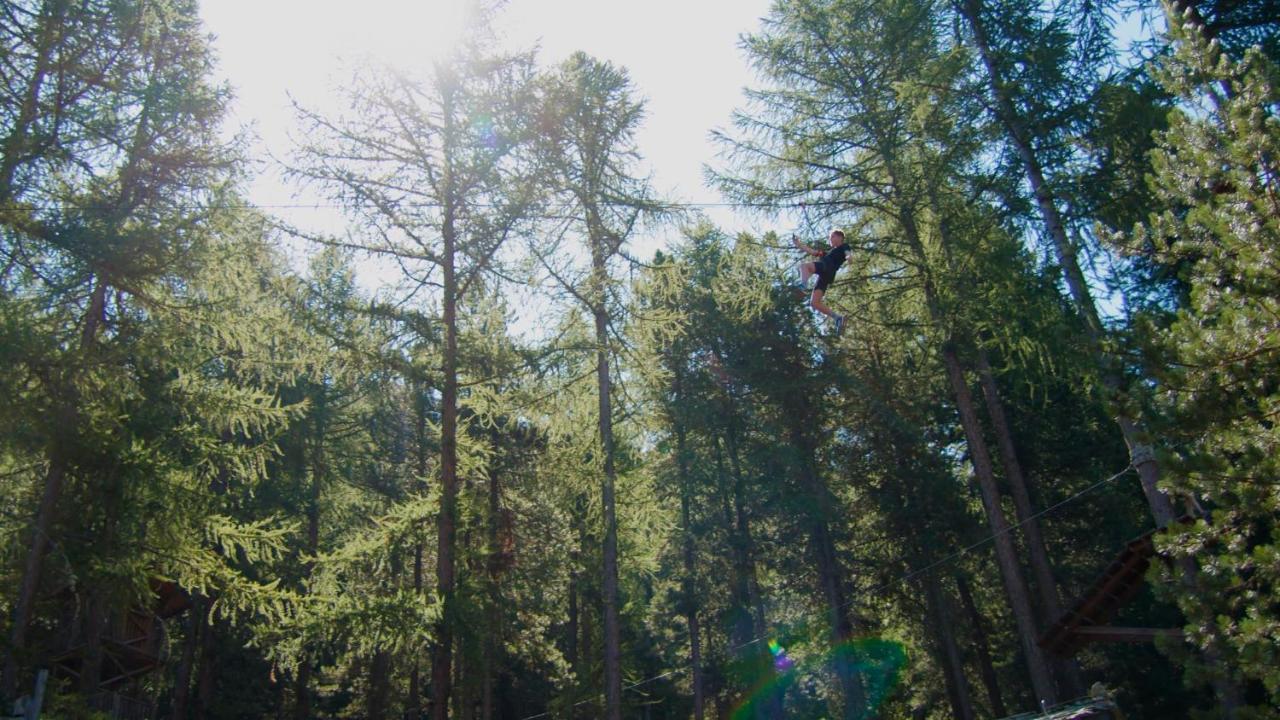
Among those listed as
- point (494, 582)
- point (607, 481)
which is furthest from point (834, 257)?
point (494, 582)

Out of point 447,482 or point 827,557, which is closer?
point 447,482

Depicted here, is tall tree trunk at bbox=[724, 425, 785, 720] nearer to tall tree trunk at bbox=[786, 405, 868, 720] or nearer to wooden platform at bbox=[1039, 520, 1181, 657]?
tall tree trunk at bbox=[786, 405, 868, 720]

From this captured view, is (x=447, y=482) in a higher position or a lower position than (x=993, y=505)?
higher

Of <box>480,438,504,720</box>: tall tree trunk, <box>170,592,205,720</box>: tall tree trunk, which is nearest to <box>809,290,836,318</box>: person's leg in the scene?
<box>480,438,504,720</box>: tall tree trunk

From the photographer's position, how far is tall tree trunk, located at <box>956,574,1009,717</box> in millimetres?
24859

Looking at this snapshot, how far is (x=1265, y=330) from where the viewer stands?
6.00 m

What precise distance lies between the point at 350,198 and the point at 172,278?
2755 millimetres

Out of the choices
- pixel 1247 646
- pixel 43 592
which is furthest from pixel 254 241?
pixel 1247 646

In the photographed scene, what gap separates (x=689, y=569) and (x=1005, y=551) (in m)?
14.2

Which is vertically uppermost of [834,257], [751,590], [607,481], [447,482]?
[834,257]

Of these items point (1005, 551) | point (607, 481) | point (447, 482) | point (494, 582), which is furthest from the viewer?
point (494, 582)

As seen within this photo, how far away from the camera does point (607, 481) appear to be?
572 inches

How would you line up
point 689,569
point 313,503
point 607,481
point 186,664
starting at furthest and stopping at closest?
point 689,569, point 313,503, point 186,664, point 607,481

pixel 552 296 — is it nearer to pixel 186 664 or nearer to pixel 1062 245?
pixel 1062 245
